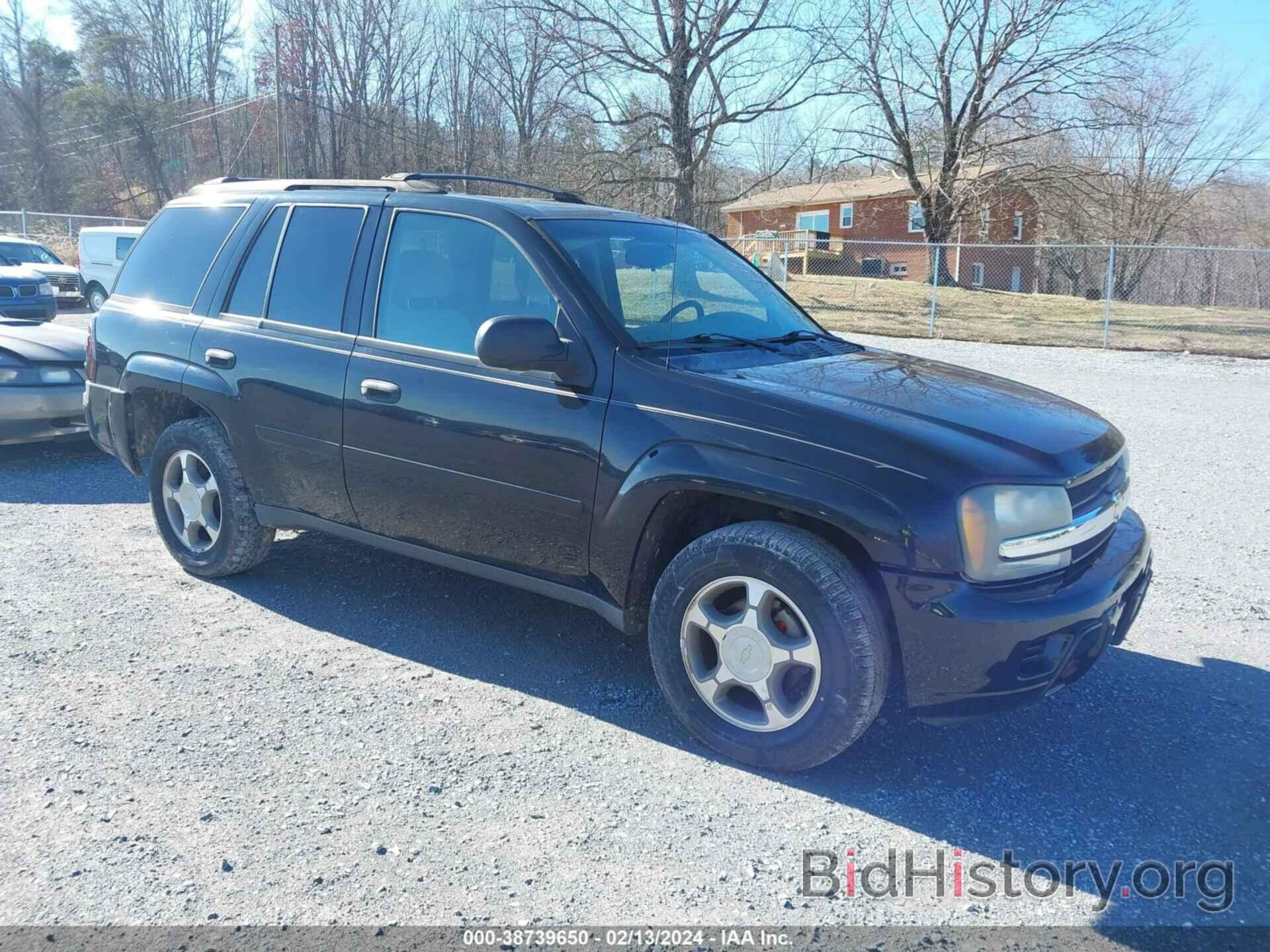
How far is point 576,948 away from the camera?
253 cm

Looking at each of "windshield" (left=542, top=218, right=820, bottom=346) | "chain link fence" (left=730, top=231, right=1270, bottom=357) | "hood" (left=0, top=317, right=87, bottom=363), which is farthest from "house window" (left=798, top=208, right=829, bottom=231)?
"windshield" (left=542, top=218, right=820, bottom=346)

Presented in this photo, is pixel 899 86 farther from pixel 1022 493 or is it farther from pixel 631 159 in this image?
pixel 1022 493

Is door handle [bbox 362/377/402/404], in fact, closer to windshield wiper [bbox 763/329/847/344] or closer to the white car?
windshield wiper [bbox 763/329/847/344]

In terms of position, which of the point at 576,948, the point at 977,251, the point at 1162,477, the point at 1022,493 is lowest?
the point at 576,948

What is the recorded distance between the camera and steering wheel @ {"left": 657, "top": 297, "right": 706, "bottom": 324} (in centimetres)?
402

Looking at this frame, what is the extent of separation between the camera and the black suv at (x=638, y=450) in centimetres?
311

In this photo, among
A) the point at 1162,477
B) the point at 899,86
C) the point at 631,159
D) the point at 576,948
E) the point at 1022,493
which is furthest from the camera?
the point at 899,86

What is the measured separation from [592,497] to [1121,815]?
6.52ft

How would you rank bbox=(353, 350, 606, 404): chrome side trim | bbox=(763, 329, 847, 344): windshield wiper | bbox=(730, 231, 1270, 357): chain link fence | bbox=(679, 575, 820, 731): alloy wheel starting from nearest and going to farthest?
1. bbox=(679, 575, 820, 731): alloy wheel
2. bbox=(353, 350, 606, 404): chrome side trim
3. bbox=(763, 329, 847, 344): windshield wiper
4. bbox=(730, 231, 1270, 357): chain link fence

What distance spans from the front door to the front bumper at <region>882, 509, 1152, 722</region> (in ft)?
3.99

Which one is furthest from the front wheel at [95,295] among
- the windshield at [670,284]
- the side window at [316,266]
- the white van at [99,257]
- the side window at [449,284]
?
the windshield at [670,284]

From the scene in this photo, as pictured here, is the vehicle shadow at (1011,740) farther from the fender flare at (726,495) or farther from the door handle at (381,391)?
the door handle at (381,391)

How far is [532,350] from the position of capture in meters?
3.56

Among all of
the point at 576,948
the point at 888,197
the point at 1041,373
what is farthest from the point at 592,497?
the point at 888,197
